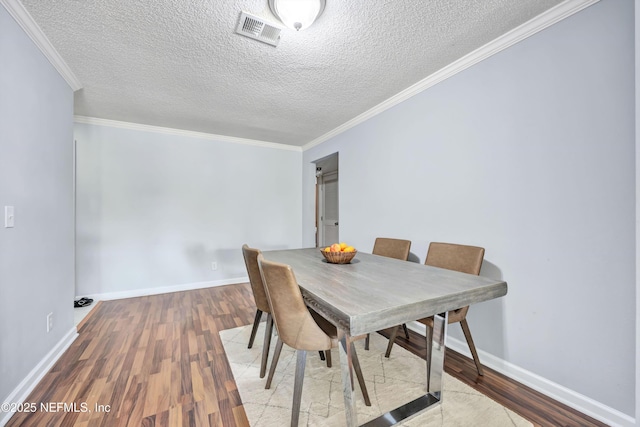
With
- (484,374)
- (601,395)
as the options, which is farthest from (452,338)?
(601,395)

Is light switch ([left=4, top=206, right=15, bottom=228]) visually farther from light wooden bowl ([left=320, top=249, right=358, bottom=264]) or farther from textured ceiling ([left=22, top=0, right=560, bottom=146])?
light wooden bowl ([left=320, top=249, right=358, bottom=264])

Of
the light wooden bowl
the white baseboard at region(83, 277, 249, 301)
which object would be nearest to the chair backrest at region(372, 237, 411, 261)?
the light wooden bowl

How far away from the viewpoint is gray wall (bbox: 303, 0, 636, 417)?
1.36 meters

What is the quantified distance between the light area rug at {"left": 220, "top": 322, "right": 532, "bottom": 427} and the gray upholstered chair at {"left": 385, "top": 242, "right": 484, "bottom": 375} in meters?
0.20

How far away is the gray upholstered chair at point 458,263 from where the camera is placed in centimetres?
167

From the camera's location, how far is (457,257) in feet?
6.29

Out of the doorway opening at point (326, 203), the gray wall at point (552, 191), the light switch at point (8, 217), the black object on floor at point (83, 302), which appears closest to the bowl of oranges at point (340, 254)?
the gray wall at point (552, 191)

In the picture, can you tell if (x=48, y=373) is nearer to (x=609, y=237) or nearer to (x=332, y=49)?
(x=332, y=49)

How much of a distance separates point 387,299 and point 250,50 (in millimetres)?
1990

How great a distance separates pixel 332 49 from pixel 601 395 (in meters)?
2.69

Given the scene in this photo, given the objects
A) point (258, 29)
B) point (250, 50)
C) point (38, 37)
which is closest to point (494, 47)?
point (258, 29)

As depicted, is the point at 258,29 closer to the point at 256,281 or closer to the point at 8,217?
the point at 256,281

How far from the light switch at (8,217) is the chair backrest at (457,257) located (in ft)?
8.93

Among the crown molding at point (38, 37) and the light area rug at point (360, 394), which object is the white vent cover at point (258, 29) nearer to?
the crown molding at point (38, 37)
